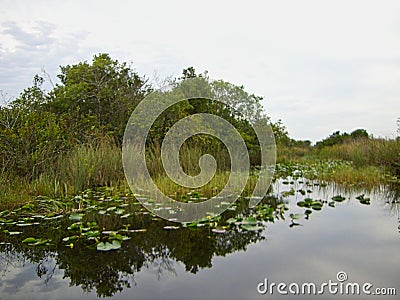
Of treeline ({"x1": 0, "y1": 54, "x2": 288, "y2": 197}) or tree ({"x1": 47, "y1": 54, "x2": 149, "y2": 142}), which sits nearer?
treeline ({"x1": 0, "y1": 54, "x2": 288, "y2": 197})

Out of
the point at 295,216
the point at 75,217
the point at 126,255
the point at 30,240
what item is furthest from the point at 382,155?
the point at 30,240

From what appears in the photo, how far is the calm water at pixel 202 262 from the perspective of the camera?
92.8 inches

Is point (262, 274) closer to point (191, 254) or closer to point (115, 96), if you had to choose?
point (191, 254)

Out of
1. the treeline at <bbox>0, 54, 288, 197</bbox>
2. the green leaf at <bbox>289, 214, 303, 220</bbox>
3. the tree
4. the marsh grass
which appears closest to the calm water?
the green leaf at <bbox>289, 214, 303, 220</bbox>

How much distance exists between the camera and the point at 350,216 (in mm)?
4395

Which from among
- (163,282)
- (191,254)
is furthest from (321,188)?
(163,282)

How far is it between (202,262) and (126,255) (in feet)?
2.12

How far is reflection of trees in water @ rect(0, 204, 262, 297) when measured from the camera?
2553 mm

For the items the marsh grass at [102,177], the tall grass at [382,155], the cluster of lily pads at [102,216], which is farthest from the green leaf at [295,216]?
the tall grass at [382,155]

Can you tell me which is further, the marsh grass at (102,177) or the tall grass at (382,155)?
the tall grass at (382,155)

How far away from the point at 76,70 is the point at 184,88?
3.03m

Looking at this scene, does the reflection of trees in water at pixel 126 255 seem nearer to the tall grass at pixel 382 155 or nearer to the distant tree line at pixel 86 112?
the distant tree line at pixel 86 112

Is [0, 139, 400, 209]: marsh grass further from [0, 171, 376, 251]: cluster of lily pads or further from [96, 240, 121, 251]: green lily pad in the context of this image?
[96, 240, 121, 251]: green lily pad

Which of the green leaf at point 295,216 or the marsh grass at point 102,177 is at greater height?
the marsh grass at point 102,177
